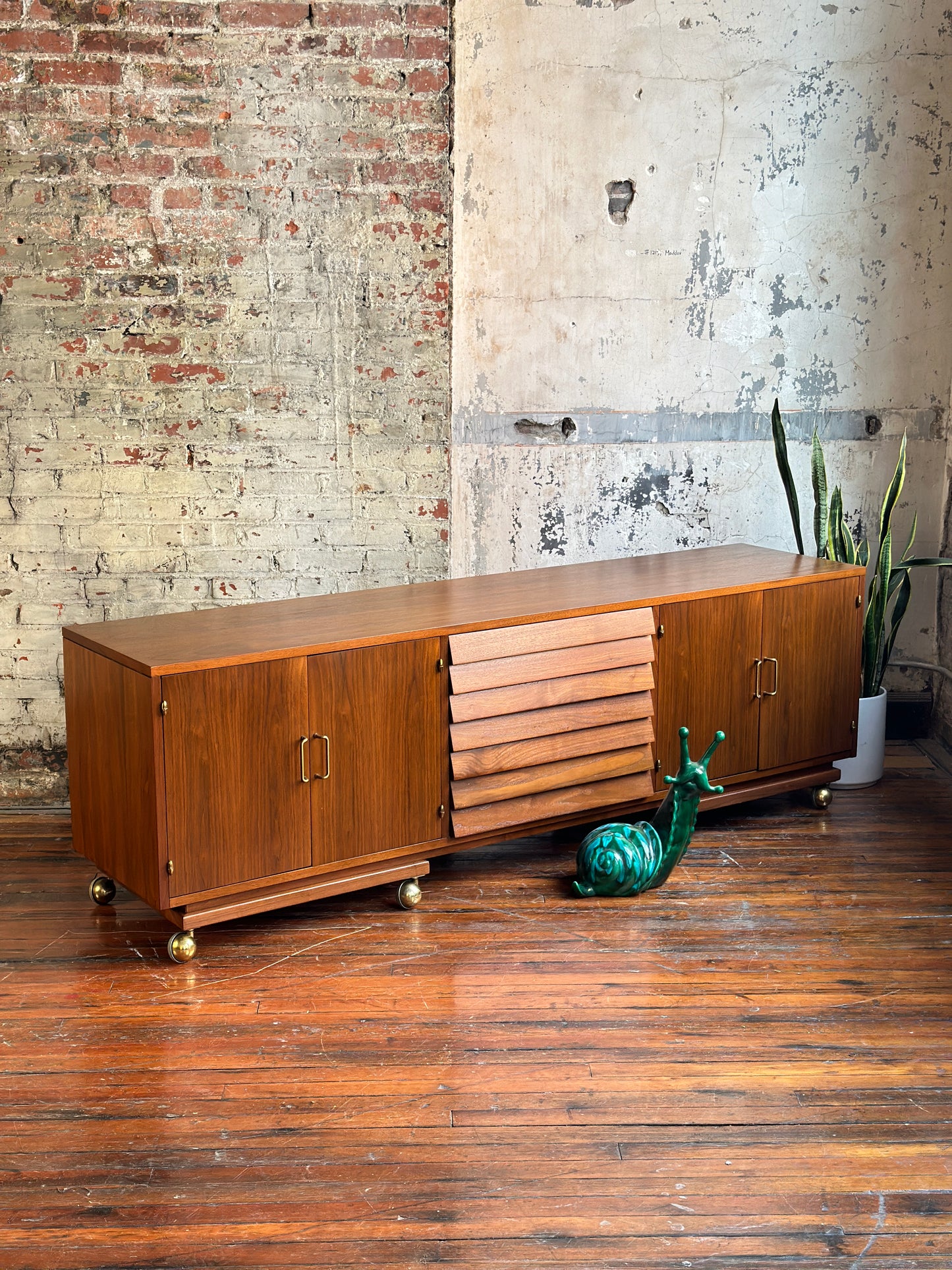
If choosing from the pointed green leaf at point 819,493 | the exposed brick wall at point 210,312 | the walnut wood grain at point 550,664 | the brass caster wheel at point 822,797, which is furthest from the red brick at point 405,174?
the brass caster wheel at point 822,797

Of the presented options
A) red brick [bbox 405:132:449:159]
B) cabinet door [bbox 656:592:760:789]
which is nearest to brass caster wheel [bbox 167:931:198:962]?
cabinet door [bbox 656:592:760:789]

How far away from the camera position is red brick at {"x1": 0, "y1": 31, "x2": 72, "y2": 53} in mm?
3812

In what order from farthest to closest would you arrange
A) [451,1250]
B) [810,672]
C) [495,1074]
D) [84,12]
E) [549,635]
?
[810,672], [84,12], [549,635], [495,1074], [451,1250]

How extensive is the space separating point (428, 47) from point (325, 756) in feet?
7.61

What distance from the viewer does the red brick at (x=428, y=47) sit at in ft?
13.1

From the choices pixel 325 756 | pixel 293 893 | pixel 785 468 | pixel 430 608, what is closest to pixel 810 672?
pixel 785 468

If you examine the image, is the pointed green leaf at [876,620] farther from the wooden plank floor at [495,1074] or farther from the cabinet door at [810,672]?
the wooden plank floor at [495,1074]

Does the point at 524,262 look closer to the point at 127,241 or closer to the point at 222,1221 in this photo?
the point at 127,241

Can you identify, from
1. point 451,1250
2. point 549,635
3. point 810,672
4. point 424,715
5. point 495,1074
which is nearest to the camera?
point 451,1250

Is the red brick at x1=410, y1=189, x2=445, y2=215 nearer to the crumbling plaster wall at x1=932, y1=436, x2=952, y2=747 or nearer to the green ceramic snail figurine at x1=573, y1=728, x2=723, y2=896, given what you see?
the green ceramic snail figurine at x1=573, y1=728, x2=723, y2=896

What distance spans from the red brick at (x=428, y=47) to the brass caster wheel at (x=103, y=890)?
2669 millimetres

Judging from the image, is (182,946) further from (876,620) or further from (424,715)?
(876,620)

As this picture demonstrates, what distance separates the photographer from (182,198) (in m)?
3.95

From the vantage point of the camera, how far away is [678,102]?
4.34 meters
